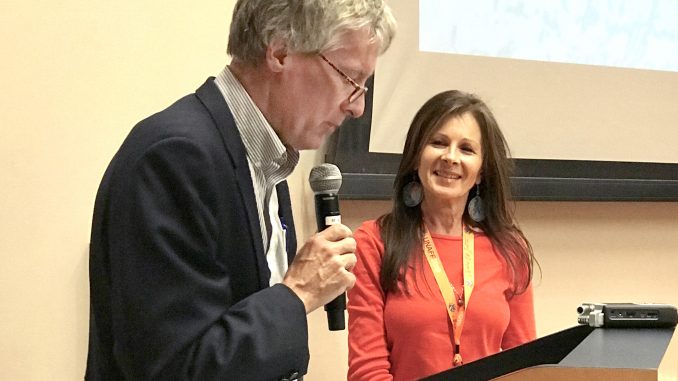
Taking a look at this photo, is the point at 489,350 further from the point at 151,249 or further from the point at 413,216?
the point at 151,249

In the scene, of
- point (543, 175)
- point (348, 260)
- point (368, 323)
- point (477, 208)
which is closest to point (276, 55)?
point (348, 260)

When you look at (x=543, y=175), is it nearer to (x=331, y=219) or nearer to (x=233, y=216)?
(x=331, y=219)

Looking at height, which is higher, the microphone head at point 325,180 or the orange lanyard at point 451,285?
the microphone head at point 325,180

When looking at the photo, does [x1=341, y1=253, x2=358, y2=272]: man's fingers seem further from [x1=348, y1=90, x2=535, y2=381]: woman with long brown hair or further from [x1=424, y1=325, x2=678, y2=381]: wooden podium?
[x1=348, y1=90, x2=535, y2=381]: woman with long brown hair

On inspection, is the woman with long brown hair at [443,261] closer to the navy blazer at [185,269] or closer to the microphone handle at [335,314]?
the microphone handle at [335,314]

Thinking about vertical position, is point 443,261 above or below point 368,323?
above

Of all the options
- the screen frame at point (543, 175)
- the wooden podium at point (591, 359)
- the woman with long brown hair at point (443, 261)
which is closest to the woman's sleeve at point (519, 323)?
the woman with long brown hair at point (443, 261)

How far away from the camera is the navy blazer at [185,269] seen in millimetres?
985

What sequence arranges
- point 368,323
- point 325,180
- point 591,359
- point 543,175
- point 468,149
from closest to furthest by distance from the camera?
point 591,359 → point 325,180 → point 368,323 → point 468,149 → point 543,175

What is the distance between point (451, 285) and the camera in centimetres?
185

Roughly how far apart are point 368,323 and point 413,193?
344 mm

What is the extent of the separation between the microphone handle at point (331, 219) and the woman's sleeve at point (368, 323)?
19.3 inches

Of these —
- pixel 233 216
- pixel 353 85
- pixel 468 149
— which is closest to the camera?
pixel 233 216

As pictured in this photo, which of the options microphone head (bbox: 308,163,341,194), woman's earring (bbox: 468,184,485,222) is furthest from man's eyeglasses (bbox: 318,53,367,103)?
woman's earring (bbox: 468,184,485,222)
